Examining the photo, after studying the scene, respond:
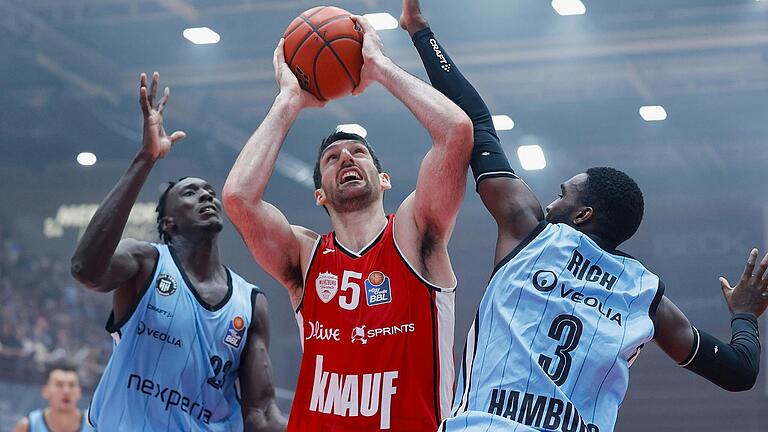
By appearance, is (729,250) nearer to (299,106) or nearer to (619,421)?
(619,421)

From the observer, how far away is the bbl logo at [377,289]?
270 centimetres

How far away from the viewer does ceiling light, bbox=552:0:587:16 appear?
9.34 meters

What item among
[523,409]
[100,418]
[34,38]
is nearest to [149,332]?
[100,418]

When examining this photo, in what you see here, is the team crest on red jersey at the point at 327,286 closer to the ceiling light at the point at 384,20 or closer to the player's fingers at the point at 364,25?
the player's fingers at the point at 364,25

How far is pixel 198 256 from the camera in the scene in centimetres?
382

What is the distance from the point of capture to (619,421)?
966 centimetres

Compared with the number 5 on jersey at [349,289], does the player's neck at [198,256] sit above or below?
above

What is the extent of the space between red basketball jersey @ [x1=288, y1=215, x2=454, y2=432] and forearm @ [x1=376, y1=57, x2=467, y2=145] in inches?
14.7

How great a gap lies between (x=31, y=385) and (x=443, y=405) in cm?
891

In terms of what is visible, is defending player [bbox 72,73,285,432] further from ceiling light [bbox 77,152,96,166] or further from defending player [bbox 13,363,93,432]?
ceiling light [bbox 77,152,96,166]

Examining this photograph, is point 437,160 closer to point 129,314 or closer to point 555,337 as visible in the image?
point 555,337

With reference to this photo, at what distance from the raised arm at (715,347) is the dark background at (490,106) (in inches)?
272

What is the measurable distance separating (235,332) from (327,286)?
1009mm

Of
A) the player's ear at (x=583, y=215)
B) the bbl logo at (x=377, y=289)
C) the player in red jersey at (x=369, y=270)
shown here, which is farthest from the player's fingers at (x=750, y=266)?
the bbl logo at (x=377, y=289)
